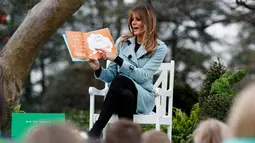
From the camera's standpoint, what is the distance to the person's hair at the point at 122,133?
185 cm

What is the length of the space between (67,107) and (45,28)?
417 cm

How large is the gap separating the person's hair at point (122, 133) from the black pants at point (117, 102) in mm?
2272

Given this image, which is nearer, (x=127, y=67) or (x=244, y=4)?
(x=127, y=67)

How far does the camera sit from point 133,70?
14.2 feet

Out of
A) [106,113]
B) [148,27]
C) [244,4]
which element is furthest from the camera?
[244,4]

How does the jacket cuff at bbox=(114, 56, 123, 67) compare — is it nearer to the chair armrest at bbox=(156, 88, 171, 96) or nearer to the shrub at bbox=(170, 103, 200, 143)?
the chair armrest at bbox=(156, 88, 171, 96)

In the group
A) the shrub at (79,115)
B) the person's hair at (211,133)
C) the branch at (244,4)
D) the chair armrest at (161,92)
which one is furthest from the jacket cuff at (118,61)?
the shrub at (79,115)

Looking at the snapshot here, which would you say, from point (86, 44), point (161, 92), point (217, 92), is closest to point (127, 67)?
point (86, 44)

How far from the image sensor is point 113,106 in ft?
13.9

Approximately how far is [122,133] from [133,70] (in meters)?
2.48

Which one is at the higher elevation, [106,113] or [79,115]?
[106,113]

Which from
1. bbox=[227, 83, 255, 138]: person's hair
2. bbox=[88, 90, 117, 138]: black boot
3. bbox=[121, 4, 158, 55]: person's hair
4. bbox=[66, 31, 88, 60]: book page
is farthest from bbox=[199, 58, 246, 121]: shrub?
bbox=[227, 83, 255, 138]: person's hair

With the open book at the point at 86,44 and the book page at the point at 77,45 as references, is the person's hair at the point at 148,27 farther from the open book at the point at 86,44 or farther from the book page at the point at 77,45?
the book page at the point at 77,45

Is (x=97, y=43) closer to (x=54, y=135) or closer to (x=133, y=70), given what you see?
(x=133, y=70)
